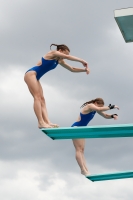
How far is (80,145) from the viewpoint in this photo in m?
18.9

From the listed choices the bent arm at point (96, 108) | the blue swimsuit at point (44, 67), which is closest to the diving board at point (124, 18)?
the blue swimsuit at point (44, 67)

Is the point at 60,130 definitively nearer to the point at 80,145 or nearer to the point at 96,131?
the point at 96,131

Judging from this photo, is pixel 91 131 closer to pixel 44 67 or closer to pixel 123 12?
pixel 44 67

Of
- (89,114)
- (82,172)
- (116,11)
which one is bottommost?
(82,172)

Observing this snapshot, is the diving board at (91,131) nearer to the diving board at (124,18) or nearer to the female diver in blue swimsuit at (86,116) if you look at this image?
the female diver in blue swimsuit at (86,116)

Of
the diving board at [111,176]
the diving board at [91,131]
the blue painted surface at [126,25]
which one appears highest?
the blue painted surface at [126,25]

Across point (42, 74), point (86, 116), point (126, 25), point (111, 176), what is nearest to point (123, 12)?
point (126, 25)

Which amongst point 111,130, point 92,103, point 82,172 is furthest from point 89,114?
point 111,130

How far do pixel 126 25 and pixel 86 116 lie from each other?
136 inches

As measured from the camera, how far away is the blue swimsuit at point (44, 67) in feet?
51.5

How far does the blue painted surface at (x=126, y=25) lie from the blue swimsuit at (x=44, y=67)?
7.07ft

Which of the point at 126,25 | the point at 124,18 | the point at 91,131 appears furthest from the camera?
the point at 126,25

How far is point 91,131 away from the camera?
15.5 m

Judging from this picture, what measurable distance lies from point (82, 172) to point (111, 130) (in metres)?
3.94
